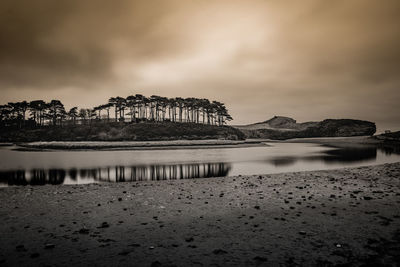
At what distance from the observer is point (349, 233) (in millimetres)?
8039

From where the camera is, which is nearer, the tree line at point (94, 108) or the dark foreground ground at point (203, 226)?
the dark foreground ground at point (203, 226)

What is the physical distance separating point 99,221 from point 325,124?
694 feet

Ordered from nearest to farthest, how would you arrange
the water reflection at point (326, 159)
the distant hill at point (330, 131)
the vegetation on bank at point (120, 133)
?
1. the water reflection at point (326, 159)
2. the vegetation on bank at point (120, 133)
3. the distant hill at point (330, 131)

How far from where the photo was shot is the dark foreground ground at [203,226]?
21.3 ft

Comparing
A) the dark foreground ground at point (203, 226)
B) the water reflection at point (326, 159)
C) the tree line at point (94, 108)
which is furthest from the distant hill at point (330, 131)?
the dark foreground ground at point (203, 226)

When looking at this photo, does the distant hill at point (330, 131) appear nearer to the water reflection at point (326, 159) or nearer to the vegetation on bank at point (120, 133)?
the vegetation on bank at point (120, 133)

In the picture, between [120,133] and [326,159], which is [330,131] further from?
[326,159]

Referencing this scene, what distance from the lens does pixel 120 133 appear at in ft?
358

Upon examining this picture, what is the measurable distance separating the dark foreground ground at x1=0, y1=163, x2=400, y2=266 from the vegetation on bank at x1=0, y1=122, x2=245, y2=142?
90011 mm

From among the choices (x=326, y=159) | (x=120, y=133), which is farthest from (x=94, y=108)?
(x=326, y=159)

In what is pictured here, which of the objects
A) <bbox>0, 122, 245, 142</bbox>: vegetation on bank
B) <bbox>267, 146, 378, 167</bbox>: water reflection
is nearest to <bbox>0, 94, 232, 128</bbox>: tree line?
<bbox>0, 122, 245, 142</bbox>: vegetation on bank

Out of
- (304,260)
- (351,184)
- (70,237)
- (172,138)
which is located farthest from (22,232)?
(172,138)

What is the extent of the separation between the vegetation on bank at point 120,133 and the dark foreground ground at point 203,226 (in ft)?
295

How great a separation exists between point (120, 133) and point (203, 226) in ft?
351
